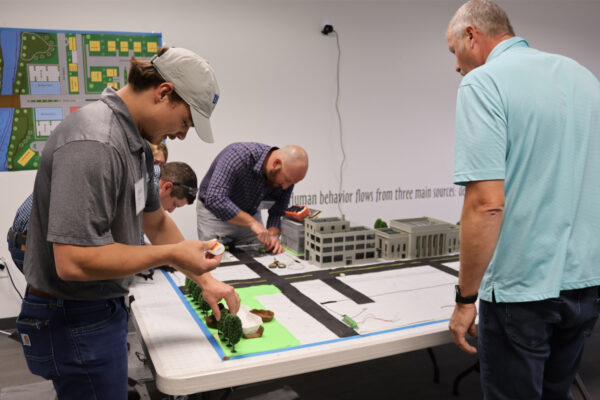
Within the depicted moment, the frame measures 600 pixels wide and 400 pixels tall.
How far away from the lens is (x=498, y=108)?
1.29m

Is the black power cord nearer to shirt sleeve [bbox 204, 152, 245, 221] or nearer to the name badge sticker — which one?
shirt sleeve [bbox 204, 152, 245, 221]

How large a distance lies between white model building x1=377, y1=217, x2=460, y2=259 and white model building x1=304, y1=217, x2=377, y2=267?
0.29 feet

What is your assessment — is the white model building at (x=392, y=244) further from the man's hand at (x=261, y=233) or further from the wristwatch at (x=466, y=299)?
the wristwatch at (x=466, y=299)

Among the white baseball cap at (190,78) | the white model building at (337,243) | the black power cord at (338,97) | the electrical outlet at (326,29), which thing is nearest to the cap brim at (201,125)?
the white baseball cap at (190,78)

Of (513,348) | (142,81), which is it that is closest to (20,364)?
(142,81)

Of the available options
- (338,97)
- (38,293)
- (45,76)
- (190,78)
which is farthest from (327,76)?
(38,293)

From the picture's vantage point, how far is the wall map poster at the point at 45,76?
3.38 m

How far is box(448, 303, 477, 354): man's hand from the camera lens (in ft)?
4.90

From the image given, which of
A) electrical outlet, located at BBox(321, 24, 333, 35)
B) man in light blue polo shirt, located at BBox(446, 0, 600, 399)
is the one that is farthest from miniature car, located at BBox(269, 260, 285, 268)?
electrical outlet, located at BBox(321, 24, 333, 35)

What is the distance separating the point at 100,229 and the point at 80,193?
9 cm

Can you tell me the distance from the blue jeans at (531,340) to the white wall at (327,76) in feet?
9.77

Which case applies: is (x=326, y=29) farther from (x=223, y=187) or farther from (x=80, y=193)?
(x=80, y=193)

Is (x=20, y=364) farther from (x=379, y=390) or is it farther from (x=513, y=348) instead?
(x=513, y=348)

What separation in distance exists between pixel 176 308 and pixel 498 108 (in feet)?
4.24
